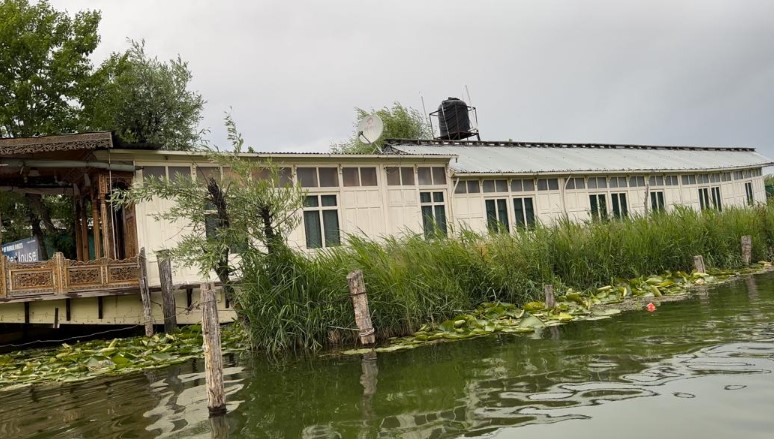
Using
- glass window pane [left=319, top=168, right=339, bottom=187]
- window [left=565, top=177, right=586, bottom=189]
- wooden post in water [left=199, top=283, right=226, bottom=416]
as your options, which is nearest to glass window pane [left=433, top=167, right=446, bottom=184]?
glass window pane [left=319, top=168, right=339, bottom=187]

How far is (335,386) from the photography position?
794 cm

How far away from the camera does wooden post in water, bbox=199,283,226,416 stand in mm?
7109

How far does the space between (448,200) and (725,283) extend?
341 inches

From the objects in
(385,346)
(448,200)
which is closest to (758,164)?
(448,200)

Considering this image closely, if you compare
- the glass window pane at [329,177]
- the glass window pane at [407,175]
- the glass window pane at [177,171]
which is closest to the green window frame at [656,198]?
the glass window pane at [407,175]

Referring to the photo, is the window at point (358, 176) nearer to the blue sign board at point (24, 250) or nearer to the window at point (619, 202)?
the blue sign board at point (24, 250)

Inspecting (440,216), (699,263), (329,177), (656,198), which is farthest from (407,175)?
(656,198)

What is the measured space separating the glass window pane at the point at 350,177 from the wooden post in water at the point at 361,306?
8.39 metres

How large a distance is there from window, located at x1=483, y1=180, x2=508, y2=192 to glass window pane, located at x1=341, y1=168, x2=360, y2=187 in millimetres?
5326

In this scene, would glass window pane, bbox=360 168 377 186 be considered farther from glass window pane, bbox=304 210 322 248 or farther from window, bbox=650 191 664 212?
window, bbox=650 191 664 212

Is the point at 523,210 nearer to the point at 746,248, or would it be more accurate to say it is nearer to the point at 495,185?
the point at 495,185

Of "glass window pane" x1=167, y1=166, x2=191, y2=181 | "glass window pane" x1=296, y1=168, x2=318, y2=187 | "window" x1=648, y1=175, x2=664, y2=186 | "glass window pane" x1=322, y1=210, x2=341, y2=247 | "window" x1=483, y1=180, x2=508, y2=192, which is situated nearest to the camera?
"glass window pane" x1=167, y1=166, x2=191, y2=181

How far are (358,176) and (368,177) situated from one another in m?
0.37

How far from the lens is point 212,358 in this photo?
7.23 m
